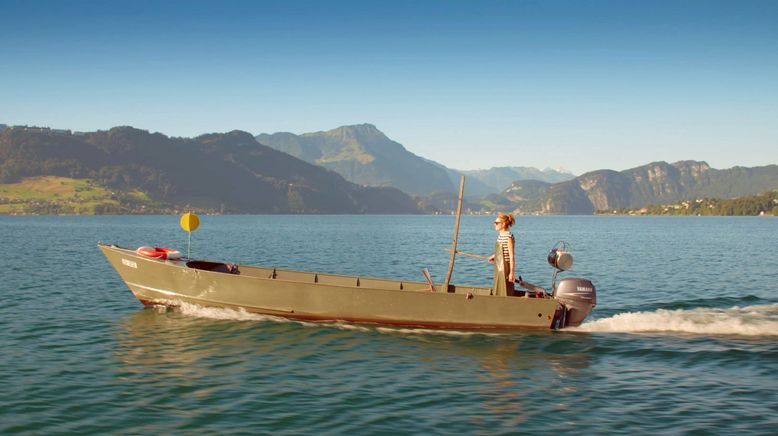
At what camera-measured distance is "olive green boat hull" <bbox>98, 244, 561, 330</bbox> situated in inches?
692

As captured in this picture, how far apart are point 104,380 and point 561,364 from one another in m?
10.7

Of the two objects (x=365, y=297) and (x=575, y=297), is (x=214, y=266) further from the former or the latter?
(x=575, y=297)

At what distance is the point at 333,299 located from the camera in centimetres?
1866

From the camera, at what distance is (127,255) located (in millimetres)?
20938

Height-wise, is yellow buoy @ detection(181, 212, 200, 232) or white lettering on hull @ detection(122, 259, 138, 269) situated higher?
yellow buoy @ detection(181, 212, 200, 232)

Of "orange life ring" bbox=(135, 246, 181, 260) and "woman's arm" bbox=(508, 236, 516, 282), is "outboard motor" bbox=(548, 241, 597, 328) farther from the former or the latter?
"orange life ring" bbox=(135, 246, 181, 260)

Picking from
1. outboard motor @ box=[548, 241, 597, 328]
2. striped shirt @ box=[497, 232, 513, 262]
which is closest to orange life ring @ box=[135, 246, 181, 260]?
striped shirt @ box=[497, 232, 513, 262]

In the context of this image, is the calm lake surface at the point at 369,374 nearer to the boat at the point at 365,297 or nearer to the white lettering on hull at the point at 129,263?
the boat at the point at 365,297

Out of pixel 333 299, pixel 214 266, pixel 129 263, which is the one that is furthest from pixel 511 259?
pixel 129 263

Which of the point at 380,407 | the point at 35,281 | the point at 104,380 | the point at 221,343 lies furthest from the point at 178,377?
the point at 35,281

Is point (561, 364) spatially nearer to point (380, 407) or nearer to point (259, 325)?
point (380, 407)

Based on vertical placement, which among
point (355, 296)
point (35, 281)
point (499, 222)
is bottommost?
point (35, 281)

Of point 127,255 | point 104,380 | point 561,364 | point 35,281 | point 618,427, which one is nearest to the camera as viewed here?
point 618,427

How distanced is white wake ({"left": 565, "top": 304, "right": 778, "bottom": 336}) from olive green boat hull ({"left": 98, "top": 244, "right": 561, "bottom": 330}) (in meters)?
2.66
